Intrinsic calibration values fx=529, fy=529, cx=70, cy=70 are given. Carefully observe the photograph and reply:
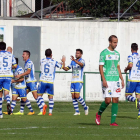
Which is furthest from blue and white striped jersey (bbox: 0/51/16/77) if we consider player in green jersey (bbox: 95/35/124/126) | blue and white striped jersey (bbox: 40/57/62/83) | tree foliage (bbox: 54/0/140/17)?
tree foliage (bbox: 54/0/140/17)

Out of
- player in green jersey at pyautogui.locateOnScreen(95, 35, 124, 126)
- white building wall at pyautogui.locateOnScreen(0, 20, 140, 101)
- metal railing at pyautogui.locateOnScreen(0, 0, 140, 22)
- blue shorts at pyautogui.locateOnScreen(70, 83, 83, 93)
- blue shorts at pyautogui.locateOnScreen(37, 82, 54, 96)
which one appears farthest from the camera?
Result: white building wall at pyautogui.locateOnScreen(0, 20, 140, 101)

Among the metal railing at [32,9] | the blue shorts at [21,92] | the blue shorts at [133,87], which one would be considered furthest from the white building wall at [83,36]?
the blue shorts at [133,87]

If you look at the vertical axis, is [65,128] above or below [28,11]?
below

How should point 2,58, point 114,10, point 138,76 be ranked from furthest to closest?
point 114,10 < point 138,76 < point 2,58

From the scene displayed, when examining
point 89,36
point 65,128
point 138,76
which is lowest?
point 65,128

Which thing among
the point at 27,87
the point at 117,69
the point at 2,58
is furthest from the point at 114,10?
the point at 117,69

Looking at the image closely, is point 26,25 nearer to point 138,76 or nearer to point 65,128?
point 138,76

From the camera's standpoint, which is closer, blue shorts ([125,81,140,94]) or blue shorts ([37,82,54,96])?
blue shorts ([125,81,140,94])

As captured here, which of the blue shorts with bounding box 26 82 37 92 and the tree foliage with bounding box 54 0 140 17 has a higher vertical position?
the tree foliage with bounding box 54 0 140 17

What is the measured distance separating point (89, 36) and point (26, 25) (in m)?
2.91

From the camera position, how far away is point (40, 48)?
941 inches

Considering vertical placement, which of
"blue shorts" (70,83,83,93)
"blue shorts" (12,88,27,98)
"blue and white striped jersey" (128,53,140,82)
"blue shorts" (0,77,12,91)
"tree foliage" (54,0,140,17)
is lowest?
"blue shorts" (12,88,27,98)

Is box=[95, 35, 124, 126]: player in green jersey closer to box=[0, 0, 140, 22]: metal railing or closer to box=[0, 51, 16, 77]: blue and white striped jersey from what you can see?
box=[0, 51, 16, 77]: blue and white striped jersey

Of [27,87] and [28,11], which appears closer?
[27,87]
